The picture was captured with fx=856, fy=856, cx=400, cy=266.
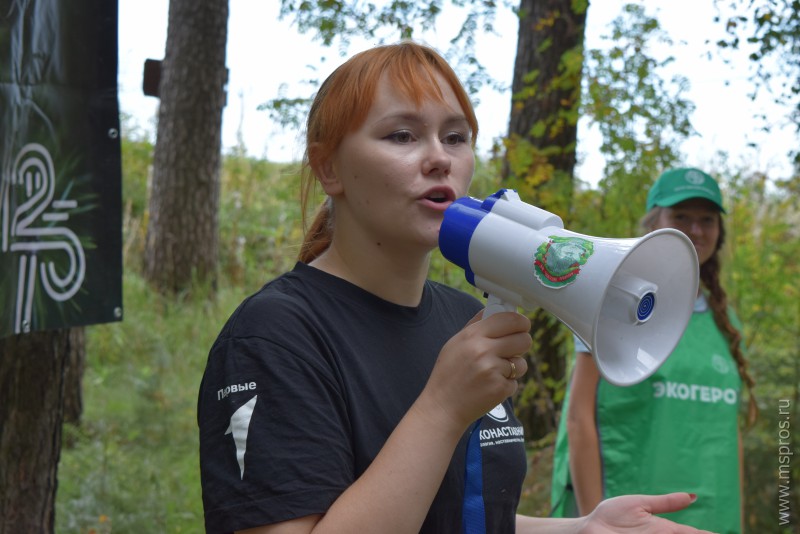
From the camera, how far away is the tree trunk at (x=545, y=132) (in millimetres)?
4492

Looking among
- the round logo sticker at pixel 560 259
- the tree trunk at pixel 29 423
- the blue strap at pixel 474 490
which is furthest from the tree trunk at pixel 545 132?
the round logo sticker at pixel 560 259

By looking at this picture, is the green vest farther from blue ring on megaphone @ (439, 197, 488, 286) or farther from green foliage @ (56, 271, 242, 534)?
green foliage @ (56, 271, 242, 534)

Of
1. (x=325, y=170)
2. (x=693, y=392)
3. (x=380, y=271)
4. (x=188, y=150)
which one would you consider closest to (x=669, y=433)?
(x=693, y=392)

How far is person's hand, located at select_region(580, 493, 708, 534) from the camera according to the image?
5.30 feet

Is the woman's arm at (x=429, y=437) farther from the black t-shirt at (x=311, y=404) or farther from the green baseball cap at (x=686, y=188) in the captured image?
the green baseball cap at (x=686, y=188)

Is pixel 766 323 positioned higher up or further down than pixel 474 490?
further down

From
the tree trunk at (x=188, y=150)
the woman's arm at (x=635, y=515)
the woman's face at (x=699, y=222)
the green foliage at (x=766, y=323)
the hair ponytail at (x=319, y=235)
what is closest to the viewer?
the woman's arm at (x=635, y=515)

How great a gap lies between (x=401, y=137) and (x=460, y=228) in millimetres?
232

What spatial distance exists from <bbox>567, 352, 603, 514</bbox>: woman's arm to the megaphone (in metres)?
1.31

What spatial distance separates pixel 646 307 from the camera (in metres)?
1.46

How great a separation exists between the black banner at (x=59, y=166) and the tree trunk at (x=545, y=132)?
2.36m

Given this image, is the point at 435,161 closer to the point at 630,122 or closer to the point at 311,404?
the point at 311,404

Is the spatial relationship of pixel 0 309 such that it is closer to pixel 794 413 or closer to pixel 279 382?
pixel 279 382

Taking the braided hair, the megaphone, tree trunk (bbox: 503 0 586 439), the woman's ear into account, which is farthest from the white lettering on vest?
tree trunk (bbox: 503 0 586 439)
